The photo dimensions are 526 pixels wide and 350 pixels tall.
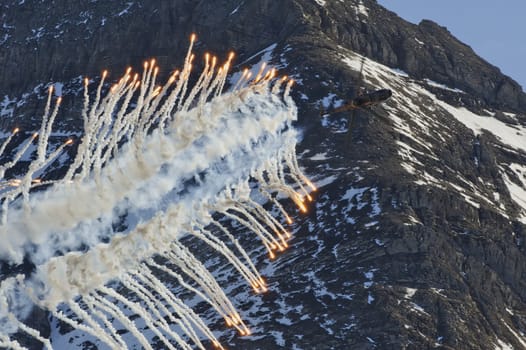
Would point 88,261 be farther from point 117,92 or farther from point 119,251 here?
point 117,92

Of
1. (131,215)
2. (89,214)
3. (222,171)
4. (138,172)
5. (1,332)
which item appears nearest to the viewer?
(1,332)

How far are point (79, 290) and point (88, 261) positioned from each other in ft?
11.4

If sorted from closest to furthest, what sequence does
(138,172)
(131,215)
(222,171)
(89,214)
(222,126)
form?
1. (89,214)
2. (138,172)
3. (131,215)
4. (222,126)
5. (222,171)

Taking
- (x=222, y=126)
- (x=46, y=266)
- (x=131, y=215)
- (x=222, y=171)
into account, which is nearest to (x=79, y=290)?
(x=46, y=266)

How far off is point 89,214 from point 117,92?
42.0ft

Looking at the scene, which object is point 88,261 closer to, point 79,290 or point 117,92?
point 79,290

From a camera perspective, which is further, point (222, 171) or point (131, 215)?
point (222, 171)

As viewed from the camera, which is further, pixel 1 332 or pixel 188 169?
pixel 188 169

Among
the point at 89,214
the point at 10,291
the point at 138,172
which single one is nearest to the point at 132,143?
the point at 138,172

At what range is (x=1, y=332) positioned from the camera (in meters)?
116

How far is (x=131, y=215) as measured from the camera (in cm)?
14338

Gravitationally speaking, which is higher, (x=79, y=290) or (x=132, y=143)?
(x=132, y=143)

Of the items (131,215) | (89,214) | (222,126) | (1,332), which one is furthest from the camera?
(222,126)

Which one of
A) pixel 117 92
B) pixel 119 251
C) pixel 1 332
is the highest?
pixel 117 92
